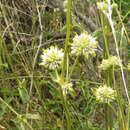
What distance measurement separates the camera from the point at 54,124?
5.80ft

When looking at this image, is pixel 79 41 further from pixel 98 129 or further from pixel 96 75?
pixel 96 75

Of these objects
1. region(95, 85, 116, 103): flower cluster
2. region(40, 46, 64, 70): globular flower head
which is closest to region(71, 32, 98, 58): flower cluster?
region(40, 46, 64, 70): globular flower head

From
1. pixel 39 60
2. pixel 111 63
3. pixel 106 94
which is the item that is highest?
pixel 39 60

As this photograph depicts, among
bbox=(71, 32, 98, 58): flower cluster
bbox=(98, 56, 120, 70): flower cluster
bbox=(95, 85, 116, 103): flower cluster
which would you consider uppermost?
bbox=(71, 32, 98, 58): flower cluster

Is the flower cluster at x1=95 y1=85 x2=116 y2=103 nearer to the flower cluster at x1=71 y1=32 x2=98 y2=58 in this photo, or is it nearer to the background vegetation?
the flower cluster at x1=71 y1=32 x2=98 y2=58

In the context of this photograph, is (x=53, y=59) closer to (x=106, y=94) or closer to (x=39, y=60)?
(x=106, y=94)

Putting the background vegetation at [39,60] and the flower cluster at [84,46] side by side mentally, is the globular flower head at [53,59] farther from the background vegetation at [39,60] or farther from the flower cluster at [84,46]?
the background vegetation at [39,60]

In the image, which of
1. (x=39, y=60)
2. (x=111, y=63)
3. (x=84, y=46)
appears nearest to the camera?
(x=84, y=46)

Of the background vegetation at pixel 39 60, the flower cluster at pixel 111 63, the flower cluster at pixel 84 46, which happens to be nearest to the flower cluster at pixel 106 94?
the flower cluster at pixel 111 63

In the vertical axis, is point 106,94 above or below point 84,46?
below

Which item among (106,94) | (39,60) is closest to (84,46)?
(106,94)

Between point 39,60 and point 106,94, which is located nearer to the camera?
point 106,94

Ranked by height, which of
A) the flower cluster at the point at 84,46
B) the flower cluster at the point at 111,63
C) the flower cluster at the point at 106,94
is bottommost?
the flower cluster at the point at 106,94

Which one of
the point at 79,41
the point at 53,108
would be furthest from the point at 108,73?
the point at 53,108
